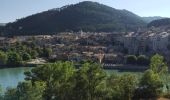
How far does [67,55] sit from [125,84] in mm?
28360

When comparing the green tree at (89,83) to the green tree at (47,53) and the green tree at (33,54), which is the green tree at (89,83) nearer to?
the green tree at (33,54)

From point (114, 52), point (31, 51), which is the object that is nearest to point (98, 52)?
point (114, 52)

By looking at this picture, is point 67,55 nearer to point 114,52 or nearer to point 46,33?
point 114,52

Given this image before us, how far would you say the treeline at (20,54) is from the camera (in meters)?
39.8

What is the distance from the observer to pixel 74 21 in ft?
255

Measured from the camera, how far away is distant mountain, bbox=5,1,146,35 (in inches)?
3014

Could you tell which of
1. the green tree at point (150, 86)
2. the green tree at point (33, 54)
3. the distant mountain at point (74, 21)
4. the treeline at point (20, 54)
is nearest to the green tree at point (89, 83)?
the green tree at point (150, 86)

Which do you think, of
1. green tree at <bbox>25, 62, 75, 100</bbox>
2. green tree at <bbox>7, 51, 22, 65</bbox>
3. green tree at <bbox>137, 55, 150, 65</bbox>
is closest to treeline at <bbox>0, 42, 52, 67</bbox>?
green tree at <bbox>7, 51, 22, 65</bbox>

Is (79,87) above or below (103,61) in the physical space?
above

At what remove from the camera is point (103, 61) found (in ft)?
140

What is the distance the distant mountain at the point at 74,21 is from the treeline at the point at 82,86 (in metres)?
57.8

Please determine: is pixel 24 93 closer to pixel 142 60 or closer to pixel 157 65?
pixel 157 65

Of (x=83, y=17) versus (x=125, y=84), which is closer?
(x=125, y=84)

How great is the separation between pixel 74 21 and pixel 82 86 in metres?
63.1
